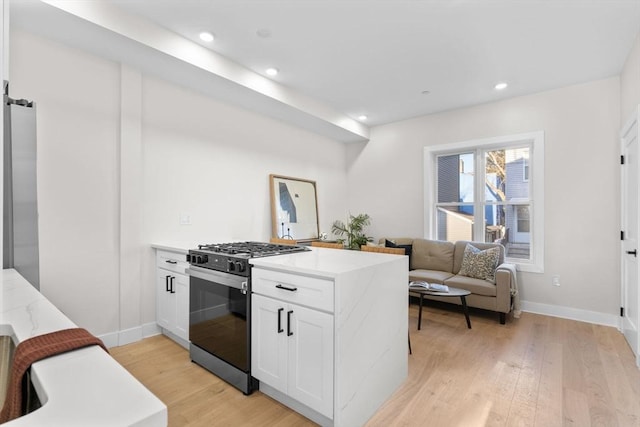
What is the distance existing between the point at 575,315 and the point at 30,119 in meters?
5.31

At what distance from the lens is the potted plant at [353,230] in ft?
17.4

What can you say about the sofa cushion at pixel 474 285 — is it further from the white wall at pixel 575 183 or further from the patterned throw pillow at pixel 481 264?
the white wall at pixel 575 183

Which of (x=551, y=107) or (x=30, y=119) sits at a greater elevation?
(x=551, y=107)

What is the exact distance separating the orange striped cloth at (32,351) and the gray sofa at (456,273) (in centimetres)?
381

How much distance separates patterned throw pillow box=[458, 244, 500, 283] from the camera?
152 inches

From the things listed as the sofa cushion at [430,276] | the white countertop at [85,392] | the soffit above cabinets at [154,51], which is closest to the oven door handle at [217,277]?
the white countertop at [85,392]

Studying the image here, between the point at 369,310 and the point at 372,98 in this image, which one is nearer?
the point at 369,310

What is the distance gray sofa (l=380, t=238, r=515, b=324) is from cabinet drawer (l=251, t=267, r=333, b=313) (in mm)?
2634

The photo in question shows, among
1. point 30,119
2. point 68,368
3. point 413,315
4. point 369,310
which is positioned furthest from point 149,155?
point 413,315

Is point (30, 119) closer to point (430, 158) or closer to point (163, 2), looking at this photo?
point (163, 2)

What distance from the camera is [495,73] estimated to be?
353 cm

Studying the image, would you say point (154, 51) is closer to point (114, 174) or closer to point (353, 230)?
point (114, 174)

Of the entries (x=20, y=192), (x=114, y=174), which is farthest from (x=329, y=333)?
(x=114, y=174)

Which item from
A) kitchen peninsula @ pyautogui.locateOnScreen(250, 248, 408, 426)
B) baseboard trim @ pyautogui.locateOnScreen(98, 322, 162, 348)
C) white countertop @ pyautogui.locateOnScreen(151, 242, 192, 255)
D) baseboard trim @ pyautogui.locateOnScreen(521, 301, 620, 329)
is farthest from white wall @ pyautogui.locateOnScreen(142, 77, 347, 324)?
baseboard trim @ pyautogui.locateOnScreen(521, 301, 620, 329)
